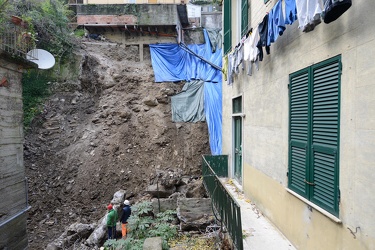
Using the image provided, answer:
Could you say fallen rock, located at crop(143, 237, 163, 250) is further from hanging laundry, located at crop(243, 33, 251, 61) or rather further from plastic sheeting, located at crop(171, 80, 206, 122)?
plastic sheeting, located at crop(171, 80, 206, 122)

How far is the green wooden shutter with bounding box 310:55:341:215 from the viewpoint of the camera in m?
3.32

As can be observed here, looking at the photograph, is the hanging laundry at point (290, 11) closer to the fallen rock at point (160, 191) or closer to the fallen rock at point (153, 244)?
the fallen rock at point (153, 244)

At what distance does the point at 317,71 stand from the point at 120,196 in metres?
8.81

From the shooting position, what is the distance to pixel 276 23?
4.62 m

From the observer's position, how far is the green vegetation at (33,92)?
14141 millimetres

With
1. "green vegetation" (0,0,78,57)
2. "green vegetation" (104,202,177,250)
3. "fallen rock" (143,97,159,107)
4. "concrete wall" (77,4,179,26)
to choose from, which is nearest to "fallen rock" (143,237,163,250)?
"green vegetation" (104,202,177,250)

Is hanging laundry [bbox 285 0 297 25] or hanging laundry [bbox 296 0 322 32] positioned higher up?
hanging laundry [bbox 285 0 297 25]

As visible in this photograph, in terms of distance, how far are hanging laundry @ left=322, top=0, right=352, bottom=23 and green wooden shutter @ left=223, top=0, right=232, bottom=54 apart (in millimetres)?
6145

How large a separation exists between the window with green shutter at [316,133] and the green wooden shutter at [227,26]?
5.09 meters

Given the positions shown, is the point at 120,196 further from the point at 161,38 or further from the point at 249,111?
the point at 161,38

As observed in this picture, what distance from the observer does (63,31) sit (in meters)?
16.6

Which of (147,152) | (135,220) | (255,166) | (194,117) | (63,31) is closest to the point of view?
(255,166)

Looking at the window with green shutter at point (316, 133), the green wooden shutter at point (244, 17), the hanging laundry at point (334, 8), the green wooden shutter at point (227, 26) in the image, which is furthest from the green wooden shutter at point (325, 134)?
the green wooden shutter at point (227, 26)

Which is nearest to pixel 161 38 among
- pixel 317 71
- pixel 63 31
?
pixel 63 31
